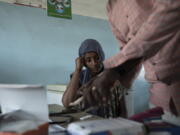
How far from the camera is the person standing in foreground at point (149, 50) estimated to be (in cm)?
50

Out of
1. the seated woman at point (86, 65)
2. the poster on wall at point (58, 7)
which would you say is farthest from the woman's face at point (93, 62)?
the poster on wall at point (58, 7)

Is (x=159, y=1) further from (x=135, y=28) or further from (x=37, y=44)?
(x=37, y=44)

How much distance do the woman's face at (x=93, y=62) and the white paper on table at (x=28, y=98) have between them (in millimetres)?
1158

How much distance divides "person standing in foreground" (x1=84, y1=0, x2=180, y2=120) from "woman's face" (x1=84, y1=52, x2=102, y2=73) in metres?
0.72

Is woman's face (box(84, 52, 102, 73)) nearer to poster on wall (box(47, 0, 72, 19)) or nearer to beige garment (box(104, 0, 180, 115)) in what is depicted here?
beige garment (box(104, 0, 180, 115))

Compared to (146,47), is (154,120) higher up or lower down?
lower down

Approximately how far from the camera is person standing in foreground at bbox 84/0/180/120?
50cm

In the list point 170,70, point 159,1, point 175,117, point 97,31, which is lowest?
point 175,117

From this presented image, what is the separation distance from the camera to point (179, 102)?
715mm

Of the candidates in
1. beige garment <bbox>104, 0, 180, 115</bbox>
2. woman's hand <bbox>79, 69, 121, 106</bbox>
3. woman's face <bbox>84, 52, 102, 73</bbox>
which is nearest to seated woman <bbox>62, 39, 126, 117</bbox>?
woman's face <bbox>84, 52, 102, 73</bbox>

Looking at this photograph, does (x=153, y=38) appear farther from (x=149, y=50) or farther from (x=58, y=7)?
(x=58, y=7)

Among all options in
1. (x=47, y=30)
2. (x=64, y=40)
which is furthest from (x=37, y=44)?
(x=64, y=40)

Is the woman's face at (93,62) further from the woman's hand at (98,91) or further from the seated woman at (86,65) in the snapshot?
the woman's hand at (98,91)

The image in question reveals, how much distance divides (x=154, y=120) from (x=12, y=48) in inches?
81.9
